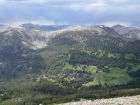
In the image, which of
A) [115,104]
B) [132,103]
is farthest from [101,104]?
[132,103]

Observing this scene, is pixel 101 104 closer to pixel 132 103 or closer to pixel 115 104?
pixel 115 104

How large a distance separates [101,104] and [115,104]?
11.6 feet

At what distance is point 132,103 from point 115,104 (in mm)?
4774

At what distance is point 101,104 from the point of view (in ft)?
231

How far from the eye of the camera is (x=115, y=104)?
229 feet

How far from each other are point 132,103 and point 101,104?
800 centimetres

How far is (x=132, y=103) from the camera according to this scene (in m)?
66.9
